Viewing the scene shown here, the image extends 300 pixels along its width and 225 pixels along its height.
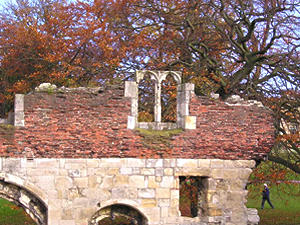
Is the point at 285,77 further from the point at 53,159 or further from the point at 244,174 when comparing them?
the point at 53,159

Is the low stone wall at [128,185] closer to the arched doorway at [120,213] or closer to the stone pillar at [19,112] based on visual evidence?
the arched doorway at [120,213]

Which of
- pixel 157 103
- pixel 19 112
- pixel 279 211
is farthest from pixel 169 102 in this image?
pixel 279 211

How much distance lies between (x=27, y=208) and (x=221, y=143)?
447 cm

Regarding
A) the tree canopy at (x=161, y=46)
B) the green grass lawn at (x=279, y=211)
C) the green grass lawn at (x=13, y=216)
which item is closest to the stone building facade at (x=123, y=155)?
the tree canopy at (x=161, y=46)

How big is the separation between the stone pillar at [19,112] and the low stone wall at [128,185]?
0.74 metres

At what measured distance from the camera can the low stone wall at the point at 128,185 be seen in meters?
9.37

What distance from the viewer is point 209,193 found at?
10.2m

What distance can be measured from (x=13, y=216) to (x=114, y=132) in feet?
32.4

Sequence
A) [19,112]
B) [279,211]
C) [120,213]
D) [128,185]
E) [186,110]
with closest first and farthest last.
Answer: [19,112] → [128,185] → [120,213] → [186,110] → [279,211]

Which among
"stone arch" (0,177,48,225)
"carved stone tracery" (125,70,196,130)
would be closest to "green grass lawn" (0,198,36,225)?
"stone arch" (0,177,48,225)

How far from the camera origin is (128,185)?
9.77 metres

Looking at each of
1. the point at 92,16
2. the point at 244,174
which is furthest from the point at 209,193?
the point at 92,16

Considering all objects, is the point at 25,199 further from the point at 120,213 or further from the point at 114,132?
the point at 114,132

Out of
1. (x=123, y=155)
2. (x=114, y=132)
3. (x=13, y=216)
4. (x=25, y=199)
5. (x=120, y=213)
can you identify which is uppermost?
(x=114, y=132)
